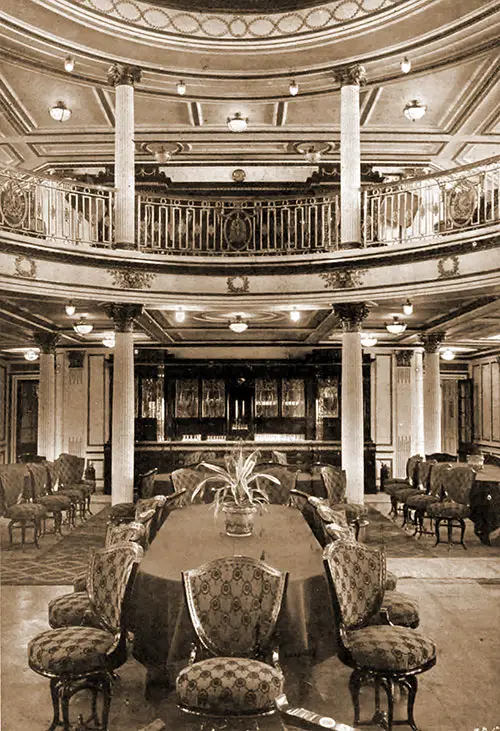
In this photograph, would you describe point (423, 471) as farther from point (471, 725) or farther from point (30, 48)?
point (30, 48)

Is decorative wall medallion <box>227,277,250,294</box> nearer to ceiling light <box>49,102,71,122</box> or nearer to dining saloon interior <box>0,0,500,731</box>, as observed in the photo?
dining saloon interior <box>0,0,500,731</box>

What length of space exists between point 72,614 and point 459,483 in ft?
21.1

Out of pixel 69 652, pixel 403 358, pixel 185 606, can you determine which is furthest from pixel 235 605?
pixel 403 358

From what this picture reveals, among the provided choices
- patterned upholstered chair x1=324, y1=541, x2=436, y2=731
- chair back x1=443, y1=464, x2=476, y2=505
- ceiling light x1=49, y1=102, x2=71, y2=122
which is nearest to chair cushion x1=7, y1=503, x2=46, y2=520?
chair back x1=443, y1=464, x2=476, y2=505

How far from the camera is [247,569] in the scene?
12.3 ft

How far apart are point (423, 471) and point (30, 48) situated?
8665mm

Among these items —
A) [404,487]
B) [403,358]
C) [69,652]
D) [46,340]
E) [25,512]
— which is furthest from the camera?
[403,358]

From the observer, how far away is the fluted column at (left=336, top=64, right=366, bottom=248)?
901cm

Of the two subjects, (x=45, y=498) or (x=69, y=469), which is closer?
(x=45, y=498)

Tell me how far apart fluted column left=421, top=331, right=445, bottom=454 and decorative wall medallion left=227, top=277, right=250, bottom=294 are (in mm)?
5401

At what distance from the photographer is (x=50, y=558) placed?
27.3 ft

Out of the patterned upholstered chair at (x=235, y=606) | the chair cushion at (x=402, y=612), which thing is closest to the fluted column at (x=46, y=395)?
the chair cushion at (x=402, y=612)

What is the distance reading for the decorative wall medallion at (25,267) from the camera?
311 inches

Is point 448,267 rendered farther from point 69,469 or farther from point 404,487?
point 69,469
